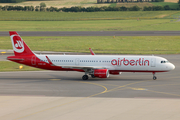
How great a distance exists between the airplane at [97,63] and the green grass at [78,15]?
388ft

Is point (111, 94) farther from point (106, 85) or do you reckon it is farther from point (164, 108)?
point (164, 108)

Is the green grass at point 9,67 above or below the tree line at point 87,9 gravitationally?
below

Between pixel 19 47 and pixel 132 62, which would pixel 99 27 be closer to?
pixel 19 47

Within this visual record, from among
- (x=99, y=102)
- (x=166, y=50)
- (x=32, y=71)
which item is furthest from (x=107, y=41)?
(x=99, y=102)

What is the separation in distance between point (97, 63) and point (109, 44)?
42569mm

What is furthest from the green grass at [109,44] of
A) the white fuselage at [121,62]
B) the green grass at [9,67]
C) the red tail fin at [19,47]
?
the red tail fin at [19,47]

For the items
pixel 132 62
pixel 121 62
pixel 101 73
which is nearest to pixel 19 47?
pixel 101 73

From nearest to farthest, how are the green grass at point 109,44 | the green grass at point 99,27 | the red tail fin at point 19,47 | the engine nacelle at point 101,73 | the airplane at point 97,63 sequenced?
the engine nacelle at point 101,73, the airplane at point 97,63, the red tail fin at point 19,47, the green grass at point 109,44, the green grass at point 99,27

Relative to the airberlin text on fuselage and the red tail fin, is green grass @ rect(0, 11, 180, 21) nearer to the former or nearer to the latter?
the red tail fin

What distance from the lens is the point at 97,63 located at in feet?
145

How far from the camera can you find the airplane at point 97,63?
4284 cm

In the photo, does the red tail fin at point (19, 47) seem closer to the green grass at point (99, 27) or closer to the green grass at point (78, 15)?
the green grass at point (99, 27)

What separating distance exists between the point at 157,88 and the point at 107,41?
178 ft

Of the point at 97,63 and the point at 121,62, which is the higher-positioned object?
the point at 121,62
